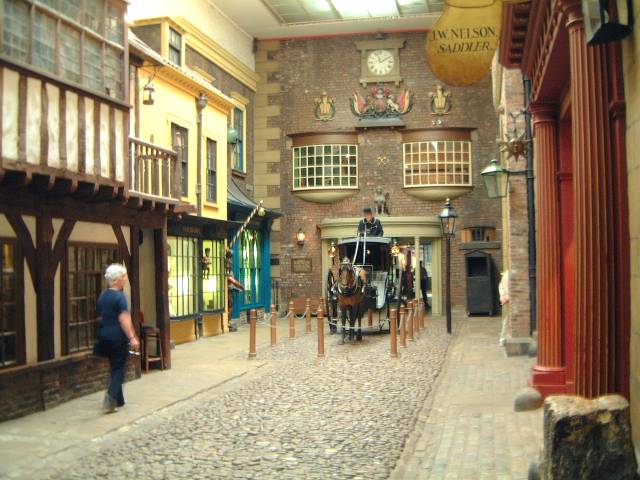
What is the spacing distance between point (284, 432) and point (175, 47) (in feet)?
50.7

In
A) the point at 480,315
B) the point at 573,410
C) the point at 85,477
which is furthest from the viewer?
the point at 480,315

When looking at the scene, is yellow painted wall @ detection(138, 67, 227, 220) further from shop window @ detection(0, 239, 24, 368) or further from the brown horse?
shop window @ detection(0, 239, 24, 368)

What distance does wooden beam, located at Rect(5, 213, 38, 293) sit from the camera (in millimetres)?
10062

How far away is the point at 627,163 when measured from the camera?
5465 millimetres

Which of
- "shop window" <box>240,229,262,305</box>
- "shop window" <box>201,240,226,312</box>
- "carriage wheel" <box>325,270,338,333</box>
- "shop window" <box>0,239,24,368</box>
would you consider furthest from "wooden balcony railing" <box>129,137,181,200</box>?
"shop window" <box>240,229,262,305</box>

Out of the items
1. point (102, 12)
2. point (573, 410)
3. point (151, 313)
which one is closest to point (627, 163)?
point (573, 410)

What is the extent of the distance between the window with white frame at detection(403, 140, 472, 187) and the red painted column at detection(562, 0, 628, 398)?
22.2 metres

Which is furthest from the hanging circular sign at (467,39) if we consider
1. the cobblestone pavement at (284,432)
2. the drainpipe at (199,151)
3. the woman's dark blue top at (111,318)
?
the drainpipe at (199,151)

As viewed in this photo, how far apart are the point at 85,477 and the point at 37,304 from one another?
4.05 m

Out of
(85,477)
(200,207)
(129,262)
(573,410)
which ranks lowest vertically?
(85,477)

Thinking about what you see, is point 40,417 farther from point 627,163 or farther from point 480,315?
point 480,315

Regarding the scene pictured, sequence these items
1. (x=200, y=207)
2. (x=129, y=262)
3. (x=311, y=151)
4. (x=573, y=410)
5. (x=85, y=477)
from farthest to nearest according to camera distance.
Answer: (x=311, y=151), (x=200, y=207), (x=129, y=262), (x=85, y=477), (x=573, y=410)

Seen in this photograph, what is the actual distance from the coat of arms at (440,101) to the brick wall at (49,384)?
61.2 ft

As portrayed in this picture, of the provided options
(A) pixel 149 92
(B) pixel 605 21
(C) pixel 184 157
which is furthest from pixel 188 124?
(B) pixel 605 21
